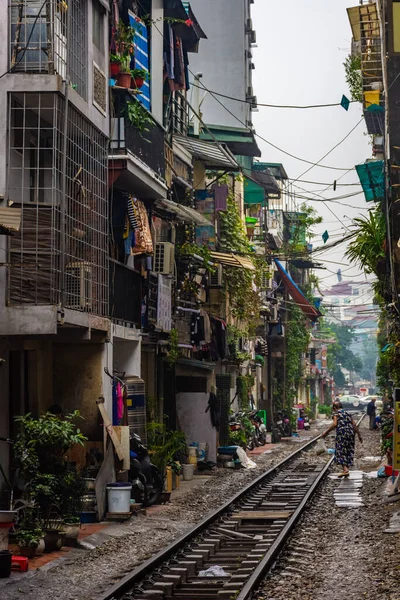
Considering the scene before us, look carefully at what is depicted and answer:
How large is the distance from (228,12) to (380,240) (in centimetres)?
2615

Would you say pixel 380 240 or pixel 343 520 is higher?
pixel 380 240

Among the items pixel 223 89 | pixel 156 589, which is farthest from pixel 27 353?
pixel 223 89

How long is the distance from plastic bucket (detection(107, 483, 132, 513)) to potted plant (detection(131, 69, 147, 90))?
322 inches

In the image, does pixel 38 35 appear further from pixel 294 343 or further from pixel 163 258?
pixel 294 343

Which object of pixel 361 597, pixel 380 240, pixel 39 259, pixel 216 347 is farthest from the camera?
pixel 216 347

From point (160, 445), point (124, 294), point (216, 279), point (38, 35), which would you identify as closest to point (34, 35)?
point (38, 35)

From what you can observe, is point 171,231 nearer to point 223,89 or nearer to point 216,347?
point 216,347

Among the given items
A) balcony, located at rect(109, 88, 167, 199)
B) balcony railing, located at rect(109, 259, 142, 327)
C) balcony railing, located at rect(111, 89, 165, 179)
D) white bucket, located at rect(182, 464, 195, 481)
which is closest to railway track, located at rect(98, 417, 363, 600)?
white bucket, located at rect(182, 464, 195, 481)

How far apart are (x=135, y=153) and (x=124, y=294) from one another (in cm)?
282

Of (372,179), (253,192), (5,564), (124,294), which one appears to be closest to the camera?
(5,564)

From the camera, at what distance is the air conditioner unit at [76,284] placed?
17203 millimetres

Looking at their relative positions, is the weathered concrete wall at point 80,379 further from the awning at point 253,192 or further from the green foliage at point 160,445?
the awning at point 253,192

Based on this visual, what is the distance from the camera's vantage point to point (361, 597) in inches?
437

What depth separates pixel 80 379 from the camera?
1936 cm
